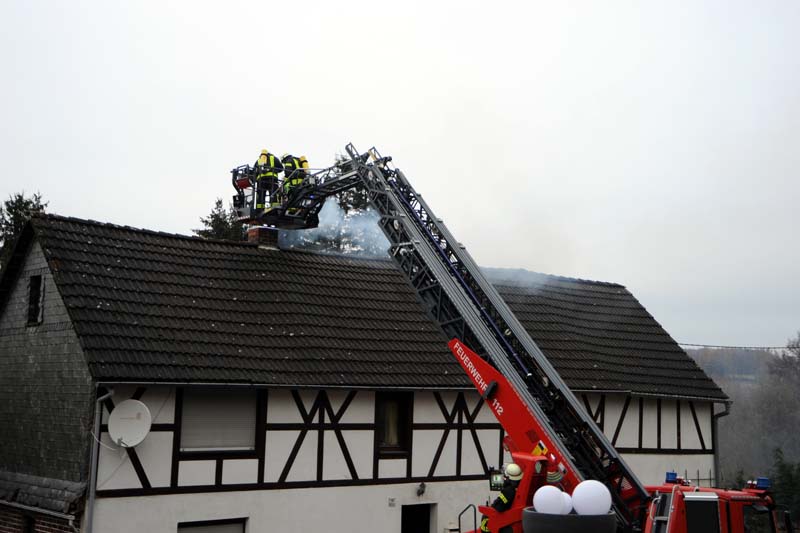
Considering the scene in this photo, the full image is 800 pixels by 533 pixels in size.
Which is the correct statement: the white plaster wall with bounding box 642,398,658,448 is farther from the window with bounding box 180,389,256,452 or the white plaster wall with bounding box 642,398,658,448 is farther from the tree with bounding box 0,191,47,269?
the tree with bounding box 0,191,47,269

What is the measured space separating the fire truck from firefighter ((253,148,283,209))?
389 cm

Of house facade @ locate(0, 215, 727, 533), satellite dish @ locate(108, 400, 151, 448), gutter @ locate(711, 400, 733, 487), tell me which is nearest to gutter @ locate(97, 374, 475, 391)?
house facade @ locate(0, 215, 727, 533)

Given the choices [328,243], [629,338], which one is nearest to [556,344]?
[629,338]

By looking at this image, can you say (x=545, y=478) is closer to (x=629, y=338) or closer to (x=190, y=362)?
(x=190, y=362)

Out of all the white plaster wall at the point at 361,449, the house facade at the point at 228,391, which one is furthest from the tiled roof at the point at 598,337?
the white plaster wall at the point at 361,449

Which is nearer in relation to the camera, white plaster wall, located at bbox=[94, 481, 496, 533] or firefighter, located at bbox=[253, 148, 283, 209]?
white plaster wall, located at bbox=[94, 481, 496, 533]

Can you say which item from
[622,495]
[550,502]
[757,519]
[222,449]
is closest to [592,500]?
[550,502]

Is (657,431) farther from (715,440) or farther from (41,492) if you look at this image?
(41,492)

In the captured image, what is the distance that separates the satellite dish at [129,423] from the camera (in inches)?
543

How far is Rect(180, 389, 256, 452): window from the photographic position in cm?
1504

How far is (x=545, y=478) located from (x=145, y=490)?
6793mm

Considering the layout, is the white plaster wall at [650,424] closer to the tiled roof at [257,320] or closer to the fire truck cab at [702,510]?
the tiled roof at [257,320]

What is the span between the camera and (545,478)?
35.4ft

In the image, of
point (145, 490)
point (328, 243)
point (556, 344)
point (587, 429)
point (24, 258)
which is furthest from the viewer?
point (328, 243)
